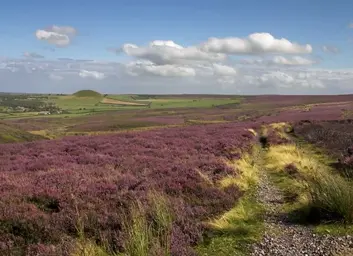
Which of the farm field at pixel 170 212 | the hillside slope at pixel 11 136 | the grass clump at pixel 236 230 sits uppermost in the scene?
the farm field at pixel 170 212

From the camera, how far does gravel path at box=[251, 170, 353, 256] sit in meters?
8.57

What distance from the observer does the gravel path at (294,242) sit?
8570 millimetres

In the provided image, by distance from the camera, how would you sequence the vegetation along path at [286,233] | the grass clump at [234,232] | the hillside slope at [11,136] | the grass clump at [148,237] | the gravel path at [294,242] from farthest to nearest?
the hillside slope at [11,136]
the grass clump at [234,232]
the vegetation along path at [286,233]
the gravel path at [294,242]
the grass clump at [148,237]

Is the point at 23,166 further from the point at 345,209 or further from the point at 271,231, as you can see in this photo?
the point at 345,209

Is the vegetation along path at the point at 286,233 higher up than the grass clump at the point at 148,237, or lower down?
lower down

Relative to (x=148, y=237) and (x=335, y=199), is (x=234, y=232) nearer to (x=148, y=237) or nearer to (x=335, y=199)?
(x=148, y=237)

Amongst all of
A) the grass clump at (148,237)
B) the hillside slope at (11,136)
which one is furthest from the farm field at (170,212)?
the hillside slope at (11,136)

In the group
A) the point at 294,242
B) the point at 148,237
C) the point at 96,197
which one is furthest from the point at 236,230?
the point at 96,197

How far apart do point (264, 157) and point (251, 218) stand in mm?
14765

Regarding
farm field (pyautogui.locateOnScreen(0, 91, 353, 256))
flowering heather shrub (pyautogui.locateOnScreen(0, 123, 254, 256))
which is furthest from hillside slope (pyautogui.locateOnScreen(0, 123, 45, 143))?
→ farm field (pyautogui.locateOnScreen(0, 91, 353, 256))

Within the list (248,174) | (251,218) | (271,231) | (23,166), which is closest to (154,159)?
(248,174)

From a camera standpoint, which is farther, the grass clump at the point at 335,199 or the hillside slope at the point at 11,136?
the hillside slope at the point at 11,136

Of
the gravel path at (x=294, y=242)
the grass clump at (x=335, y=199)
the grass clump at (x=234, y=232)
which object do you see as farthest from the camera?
the grass clump at (x=335, y=199)

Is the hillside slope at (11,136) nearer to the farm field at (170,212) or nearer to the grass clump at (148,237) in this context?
the farm field at (170,212)
